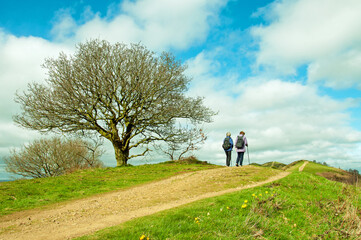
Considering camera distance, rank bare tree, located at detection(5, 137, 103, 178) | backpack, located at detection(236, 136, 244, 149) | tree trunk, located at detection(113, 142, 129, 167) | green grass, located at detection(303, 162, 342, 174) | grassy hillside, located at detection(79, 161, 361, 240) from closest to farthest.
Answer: grassy hillside, located at detection(79, 161, 361, 240) < backpack, located at detection(236, 136, 244, 149) < green grass, located at detection(303, 162, 342, 174) < tree trunk, located at detection(113, 142, 129, 167) < bare tree, located at detection(5, 137, 103, 178)

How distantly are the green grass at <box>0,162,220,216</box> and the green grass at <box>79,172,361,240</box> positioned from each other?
22.3ft

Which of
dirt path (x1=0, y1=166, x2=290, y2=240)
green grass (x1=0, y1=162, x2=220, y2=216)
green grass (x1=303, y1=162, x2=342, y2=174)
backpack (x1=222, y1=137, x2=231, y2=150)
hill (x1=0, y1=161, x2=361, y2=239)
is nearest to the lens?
hill (x1=0, y1=161, x2=361, y2=239)

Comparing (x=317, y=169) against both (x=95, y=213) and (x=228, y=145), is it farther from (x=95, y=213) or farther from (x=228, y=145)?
(x=95, y=213)

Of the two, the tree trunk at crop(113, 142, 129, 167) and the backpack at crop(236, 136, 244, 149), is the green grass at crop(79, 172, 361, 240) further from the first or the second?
the tree trunk at crop(113, 142, 129, 167)

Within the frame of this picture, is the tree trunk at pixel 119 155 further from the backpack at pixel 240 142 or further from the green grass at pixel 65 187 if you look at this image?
the backpack at pixel 240 142

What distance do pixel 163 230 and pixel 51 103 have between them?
58.7 feet

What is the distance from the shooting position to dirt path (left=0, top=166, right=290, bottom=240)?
671cm

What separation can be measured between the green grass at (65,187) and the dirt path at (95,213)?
161 cm

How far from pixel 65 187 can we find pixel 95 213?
6.52 metres

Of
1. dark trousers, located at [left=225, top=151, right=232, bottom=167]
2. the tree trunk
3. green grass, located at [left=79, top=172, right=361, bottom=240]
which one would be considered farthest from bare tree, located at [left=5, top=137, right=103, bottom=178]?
green grass, located at [left=79, top=172, right=361, bottom=240]

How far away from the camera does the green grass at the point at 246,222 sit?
603 centimetres

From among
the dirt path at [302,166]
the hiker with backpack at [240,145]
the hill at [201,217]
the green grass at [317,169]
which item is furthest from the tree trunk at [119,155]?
the green grass at [317,169]

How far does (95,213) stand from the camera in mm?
8562

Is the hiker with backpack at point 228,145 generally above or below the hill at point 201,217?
above
